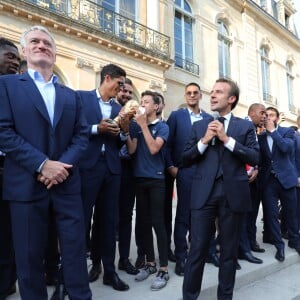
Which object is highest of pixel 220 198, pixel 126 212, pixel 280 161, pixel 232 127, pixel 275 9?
pixel 275 9

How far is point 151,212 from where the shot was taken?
3420 mm

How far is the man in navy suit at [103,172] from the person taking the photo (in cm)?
295

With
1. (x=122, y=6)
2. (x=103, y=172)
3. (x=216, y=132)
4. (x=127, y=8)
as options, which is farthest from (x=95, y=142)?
(x=127, y=8)

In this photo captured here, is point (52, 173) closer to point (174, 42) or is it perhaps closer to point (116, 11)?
point (116, 11)

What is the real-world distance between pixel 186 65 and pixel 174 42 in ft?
3.49

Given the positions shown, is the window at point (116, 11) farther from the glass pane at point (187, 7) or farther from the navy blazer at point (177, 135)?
the navy blazer at point (177, 135)

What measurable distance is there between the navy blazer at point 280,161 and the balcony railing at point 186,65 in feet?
31.2

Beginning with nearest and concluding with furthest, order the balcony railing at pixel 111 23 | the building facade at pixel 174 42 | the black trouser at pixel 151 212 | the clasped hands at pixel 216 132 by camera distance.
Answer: the clasped hands at pixel 216 132 → the black trouser at pixel 151 212 → the building facade at pixel 174 42 → the balcony railing at pixel 111 23

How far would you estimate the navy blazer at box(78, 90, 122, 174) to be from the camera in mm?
2994

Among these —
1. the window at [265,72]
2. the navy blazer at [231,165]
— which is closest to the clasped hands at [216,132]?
the navy blazer at [231,165]

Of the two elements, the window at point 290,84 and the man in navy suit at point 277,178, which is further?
the window at point 290,84

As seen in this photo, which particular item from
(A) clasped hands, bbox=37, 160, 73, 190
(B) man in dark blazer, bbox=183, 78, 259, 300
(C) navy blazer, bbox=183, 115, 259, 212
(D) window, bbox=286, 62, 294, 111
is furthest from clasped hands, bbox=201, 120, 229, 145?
(D) window, bbox=286, 62, 294, 111

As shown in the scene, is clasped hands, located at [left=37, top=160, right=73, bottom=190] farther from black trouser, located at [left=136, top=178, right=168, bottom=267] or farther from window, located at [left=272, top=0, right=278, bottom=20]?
window, located at [left=272, top=0, right=278, bottom=20]

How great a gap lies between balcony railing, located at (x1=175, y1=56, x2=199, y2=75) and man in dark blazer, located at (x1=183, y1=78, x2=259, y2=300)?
1119 centimetres
